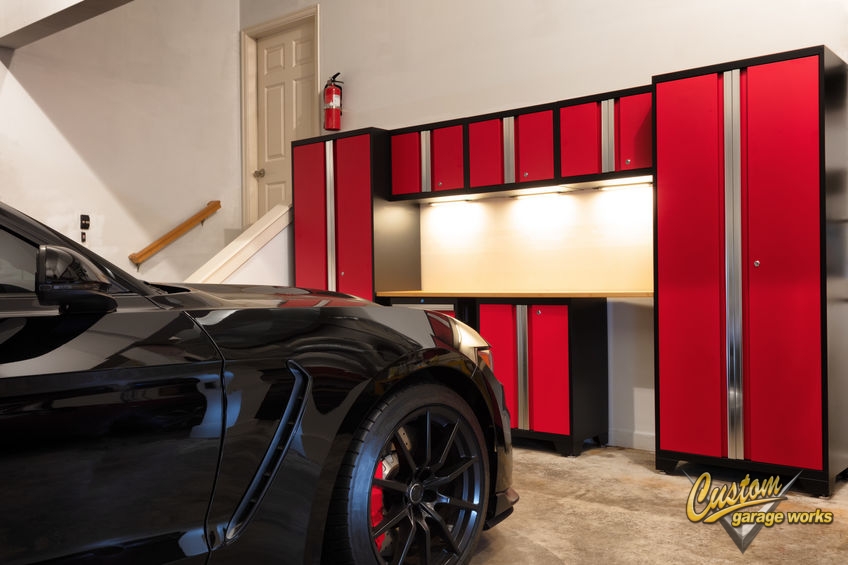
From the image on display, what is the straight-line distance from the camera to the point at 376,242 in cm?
470

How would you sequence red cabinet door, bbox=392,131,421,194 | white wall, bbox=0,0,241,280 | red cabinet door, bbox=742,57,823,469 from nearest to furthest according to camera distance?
red cabinet door, bbox=742,57,823,469
red cabinet door, bbox=392,131,421,194
white wall, bbox=0,0,241,280

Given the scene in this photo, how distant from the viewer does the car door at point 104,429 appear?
1.13m

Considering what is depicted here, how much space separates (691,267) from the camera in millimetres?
3428

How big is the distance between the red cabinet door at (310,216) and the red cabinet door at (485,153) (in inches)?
45.3

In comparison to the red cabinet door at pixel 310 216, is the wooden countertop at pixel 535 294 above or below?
below

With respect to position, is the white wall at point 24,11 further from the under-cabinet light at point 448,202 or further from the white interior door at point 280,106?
the under-cabinet light at point 448,202

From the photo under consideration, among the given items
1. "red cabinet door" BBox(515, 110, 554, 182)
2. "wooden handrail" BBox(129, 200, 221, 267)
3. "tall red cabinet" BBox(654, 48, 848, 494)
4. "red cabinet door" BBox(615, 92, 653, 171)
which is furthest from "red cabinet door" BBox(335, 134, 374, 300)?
"tall red cabinet" BBox(654, 48, 848, 494)

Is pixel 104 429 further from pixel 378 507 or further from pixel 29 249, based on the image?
pixel 378 507

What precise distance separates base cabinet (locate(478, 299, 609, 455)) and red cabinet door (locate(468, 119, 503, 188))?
78 centimetres

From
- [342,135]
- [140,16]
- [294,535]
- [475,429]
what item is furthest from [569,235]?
[140,16]

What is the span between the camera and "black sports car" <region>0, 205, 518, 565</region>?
3.78ft

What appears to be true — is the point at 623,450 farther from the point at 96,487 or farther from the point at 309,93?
the point at 309,93

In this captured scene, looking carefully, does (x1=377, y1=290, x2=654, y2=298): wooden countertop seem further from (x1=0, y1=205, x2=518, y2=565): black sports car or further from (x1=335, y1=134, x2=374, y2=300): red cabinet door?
(x1=0, y1=205, x2=518, y2=565): black sports car

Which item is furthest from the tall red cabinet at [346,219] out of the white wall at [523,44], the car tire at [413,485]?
the car tire at [413,485]
